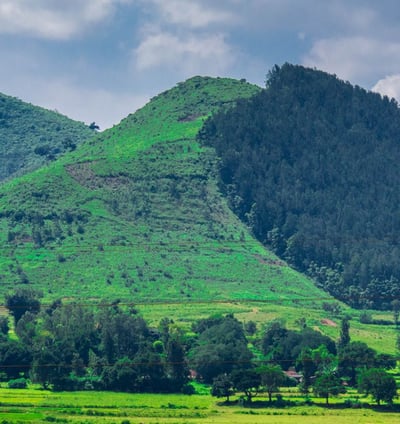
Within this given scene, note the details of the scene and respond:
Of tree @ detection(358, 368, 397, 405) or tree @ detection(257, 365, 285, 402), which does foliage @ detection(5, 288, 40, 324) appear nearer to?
tree @ detection(257, 365, 285, 402)

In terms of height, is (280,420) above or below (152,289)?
below

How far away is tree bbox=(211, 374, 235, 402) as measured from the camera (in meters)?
129

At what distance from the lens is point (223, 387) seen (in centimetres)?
12912

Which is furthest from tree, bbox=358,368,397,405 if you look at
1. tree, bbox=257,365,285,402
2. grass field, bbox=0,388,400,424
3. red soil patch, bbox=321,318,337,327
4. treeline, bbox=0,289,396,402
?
red soil patch, bbox=321,318,337,327

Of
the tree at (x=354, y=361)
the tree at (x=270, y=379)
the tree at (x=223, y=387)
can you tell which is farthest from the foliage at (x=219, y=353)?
the tree at (x=354, y=361)

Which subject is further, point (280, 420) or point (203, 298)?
point (203, 298)

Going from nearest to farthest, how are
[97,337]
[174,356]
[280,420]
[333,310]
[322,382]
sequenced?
[280,420] < [322,382] < [174,356] < [97,337] < [333,310]

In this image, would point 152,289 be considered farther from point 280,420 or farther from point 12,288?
point 280,420

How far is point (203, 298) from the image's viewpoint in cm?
19038

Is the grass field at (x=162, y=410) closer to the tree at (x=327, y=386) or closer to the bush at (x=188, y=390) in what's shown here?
the tree at (x=327, y=386)

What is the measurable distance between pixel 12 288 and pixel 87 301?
13.2 m

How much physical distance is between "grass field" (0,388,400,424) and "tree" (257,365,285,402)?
1.52 m

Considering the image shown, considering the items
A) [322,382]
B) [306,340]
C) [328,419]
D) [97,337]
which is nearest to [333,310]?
[306,340]

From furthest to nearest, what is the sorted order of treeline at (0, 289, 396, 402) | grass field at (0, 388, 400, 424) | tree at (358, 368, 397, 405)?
treeline at (0, 289, 396, 402), tree at (358, 368, 397, 405), grass field at (0, 388, 400, 424)
